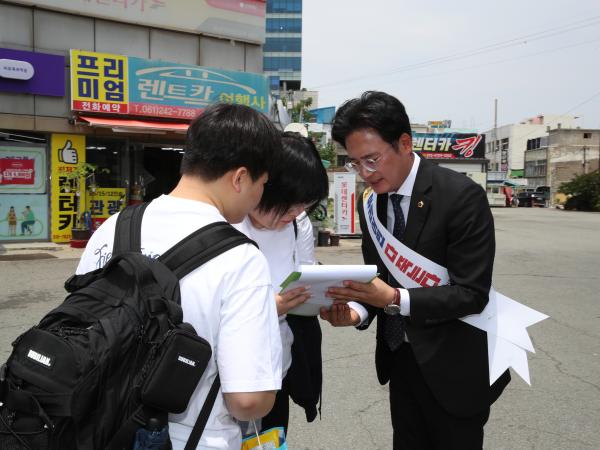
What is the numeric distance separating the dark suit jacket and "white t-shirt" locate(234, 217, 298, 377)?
50cm

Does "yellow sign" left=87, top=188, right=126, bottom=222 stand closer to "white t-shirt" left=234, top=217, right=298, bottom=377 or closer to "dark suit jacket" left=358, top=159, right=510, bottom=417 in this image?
"white t-shirt" left=234, top=217, right=298, bottom=377

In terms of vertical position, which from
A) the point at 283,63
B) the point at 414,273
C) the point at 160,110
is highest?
the point at 283,63

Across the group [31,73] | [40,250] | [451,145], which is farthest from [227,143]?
[451,145]

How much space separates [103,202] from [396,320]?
40.0 feet

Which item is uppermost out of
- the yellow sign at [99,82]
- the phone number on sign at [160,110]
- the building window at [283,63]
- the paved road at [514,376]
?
the building window at [283,63]

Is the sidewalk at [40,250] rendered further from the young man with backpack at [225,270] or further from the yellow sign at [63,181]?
the young man with backpack at [225,270]

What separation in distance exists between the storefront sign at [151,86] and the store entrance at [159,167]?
140 cm

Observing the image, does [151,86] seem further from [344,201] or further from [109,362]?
[109,362]

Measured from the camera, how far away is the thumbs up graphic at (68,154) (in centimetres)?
1238

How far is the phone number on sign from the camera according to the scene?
508 inches

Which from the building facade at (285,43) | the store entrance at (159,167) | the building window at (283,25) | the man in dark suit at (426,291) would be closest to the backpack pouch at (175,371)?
the man in dark suit at (426,291)

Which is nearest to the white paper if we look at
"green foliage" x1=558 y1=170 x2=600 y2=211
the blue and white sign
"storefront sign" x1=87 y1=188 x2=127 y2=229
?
the blue and white sign

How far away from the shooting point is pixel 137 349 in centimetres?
114

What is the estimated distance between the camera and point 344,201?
566 inches
